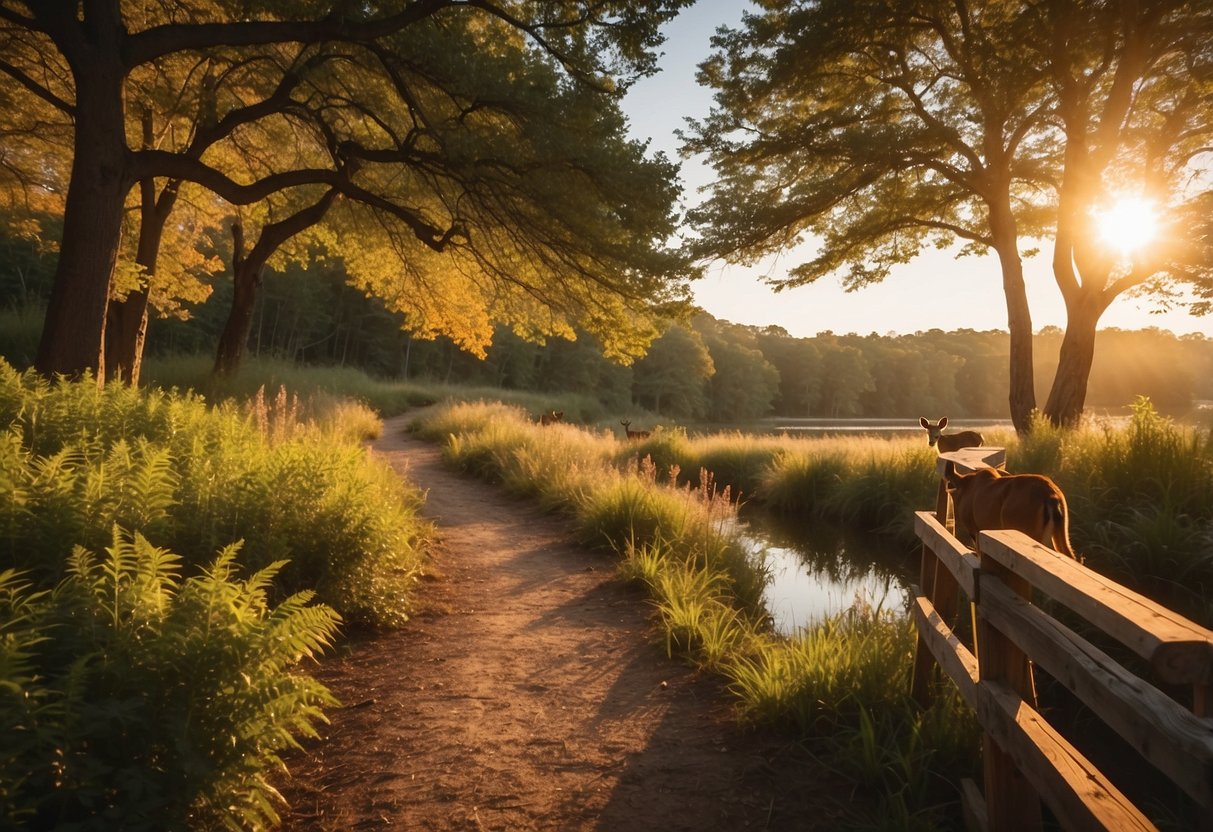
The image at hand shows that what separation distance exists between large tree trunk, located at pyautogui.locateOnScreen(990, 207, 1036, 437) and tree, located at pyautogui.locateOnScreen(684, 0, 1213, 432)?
0.03 metres

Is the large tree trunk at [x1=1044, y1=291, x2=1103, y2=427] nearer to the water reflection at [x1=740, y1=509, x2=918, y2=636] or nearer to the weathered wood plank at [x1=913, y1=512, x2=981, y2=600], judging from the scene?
the water reflection at [x1=740, y1=509, x2=918, y2=636]

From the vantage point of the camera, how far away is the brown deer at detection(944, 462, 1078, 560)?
319cm

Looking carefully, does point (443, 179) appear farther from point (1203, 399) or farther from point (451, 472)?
point (1203, 399)

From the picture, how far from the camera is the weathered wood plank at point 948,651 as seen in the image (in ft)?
8.87

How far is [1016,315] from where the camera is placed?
38.7 ft

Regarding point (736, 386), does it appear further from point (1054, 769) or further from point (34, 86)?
point (1054, 769)


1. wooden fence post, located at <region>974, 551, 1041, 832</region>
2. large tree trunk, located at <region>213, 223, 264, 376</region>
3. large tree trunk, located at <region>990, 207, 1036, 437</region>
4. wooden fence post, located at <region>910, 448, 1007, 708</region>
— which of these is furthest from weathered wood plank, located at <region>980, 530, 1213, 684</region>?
large tree trunk, located at <region>213, 223, 264, 376</region>

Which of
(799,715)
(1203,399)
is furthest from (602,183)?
(1203,399)

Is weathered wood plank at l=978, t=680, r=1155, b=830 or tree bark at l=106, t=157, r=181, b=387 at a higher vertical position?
tree bark at l=106, t=157, r=181, b=387

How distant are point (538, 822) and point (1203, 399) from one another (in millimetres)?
100811

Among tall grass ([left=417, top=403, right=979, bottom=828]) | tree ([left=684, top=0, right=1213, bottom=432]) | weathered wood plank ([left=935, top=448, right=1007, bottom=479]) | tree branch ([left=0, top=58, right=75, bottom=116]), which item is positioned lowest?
tall grass ([left=417, top=403, right=979, bottom=828])

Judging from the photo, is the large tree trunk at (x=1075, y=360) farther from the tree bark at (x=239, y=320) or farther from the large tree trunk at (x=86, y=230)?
the tree bark at (x=239, y=320)

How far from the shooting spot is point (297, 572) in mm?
4609

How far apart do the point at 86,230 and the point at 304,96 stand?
563 centimetres
